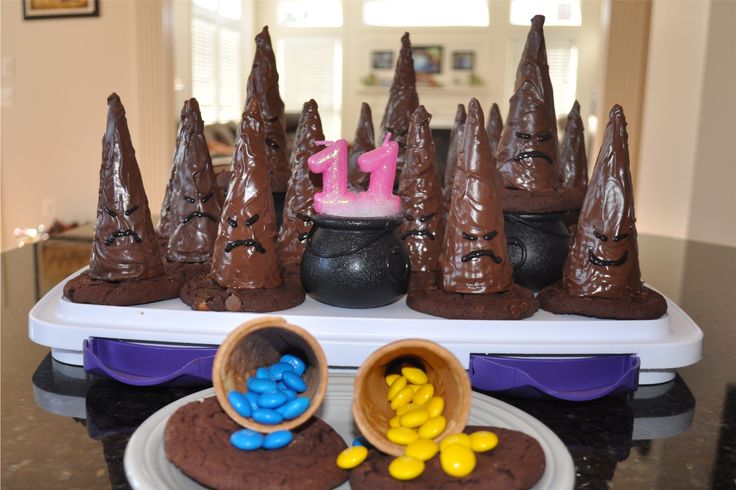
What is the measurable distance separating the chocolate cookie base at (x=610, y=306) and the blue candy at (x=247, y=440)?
49cm

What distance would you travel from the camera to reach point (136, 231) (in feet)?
3.31

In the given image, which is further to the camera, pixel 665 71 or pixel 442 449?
pixel 665 71

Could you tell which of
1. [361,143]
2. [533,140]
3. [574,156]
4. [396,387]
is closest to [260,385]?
[396,387]

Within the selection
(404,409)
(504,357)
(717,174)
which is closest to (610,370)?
(504,357)

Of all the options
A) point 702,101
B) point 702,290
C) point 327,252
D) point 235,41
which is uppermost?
point 235,41

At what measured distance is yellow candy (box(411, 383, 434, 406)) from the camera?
27.2 inches

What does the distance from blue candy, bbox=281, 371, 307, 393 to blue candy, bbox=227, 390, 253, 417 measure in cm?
5

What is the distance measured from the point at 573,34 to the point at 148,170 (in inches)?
211

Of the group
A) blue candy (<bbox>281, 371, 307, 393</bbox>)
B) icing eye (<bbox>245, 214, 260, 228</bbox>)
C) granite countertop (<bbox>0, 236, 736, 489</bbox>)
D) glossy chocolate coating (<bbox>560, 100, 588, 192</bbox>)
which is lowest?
granite countertop (<bbox>0, 236, 736, 489</bbox>)

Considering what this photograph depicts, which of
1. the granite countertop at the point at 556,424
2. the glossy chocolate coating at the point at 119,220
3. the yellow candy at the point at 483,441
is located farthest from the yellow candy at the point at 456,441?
the glossy chocolate coating at the point at 119,220

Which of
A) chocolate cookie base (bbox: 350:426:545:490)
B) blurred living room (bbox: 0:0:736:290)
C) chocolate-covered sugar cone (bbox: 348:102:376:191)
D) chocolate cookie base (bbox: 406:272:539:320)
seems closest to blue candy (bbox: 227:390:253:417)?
chocolate cookie base (bbox: 350:426:545:490)

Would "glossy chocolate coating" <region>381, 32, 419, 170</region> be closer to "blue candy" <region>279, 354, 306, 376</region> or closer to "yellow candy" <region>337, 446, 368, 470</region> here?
"blue candy" <region>279, 354, 306, 376</region>

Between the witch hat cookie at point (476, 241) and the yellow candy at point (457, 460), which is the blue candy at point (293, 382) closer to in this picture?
the yellow candy at point (457, 460)

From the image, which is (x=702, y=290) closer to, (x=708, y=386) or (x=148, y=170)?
(x=708, y=386)
